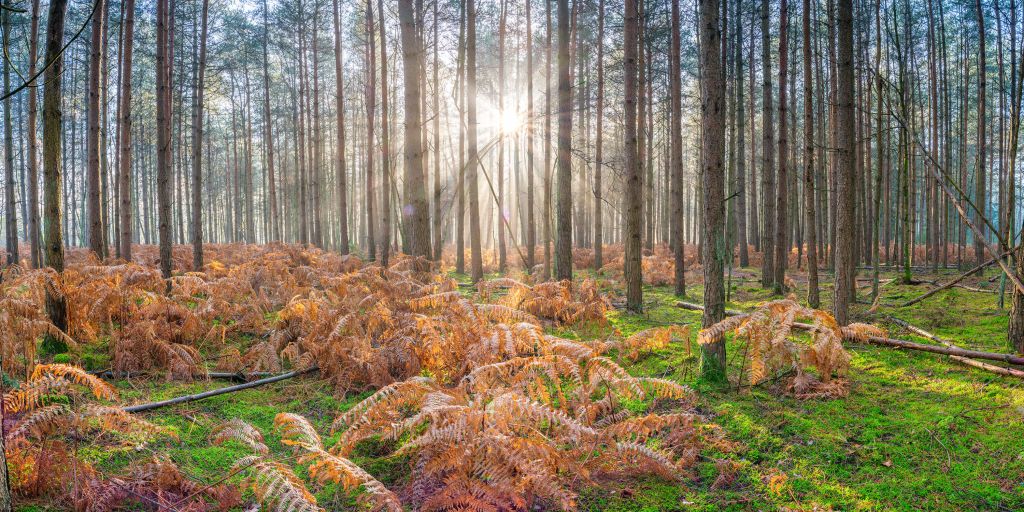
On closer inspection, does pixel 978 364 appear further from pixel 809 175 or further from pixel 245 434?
pixel 245 434

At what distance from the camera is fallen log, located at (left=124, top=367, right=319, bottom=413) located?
→ 13.2ft

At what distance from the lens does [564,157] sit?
358 inches

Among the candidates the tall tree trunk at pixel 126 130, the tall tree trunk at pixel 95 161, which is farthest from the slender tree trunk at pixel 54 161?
the tall tree trunk at pixel 126 130

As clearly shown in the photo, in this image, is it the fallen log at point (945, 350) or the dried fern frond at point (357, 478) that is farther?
the fallen log at point (945, 350)

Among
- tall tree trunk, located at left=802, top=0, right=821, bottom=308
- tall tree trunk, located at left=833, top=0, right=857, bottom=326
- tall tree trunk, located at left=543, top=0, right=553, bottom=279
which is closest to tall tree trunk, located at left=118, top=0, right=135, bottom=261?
tall tree trunk, located at left=543, top=0, right=553, bottom=279

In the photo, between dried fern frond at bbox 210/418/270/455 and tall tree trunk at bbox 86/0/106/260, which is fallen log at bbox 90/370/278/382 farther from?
tall tree trunk at bbox 86/0/106/260

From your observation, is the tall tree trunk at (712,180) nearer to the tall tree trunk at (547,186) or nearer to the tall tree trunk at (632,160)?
the tall tree trunk at (632,160)

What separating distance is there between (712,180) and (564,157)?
4.74 meters

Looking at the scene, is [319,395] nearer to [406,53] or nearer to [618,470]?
[618,470]

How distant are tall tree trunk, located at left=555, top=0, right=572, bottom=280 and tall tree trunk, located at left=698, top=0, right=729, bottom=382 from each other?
162 inches

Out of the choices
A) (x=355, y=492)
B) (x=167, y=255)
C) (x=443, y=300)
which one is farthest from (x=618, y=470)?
(x=167, y=255)

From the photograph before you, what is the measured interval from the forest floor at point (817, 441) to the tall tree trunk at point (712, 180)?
14.3 inches

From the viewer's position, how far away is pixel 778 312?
186 inches

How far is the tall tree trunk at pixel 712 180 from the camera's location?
4508 mm
